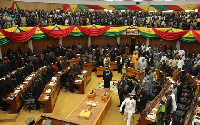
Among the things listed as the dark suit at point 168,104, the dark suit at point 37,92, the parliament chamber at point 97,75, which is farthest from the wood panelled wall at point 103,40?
the dark suit at point 168,104

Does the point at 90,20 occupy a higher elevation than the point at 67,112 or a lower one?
higher

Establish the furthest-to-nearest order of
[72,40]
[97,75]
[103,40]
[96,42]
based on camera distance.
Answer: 1. [103,40]
2. [96,42]
3. [72,40]
4. [97,75]

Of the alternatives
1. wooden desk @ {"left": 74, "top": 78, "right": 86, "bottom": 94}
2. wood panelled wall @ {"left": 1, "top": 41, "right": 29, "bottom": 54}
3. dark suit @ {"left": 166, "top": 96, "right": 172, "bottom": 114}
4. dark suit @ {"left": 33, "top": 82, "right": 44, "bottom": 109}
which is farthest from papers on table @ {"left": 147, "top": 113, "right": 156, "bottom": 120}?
wood panelled wall @ {"left": 1, "top": 41, "right": 29, "bottom": 54}

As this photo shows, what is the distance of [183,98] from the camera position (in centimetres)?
997

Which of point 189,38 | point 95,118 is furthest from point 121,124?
point 189,38

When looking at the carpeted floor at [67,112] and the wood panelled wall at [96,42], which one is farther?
the wood panelled wall at [96,42]

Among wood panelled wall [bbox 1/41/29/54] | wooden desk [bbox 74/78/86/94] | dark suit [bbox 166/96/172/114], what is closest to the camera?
dark suit [bbox 166/96/172/114]

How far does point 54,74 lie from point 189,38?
12.2m

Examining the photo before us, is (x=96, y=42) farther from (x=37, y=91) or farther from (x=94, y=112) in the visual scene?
(x=94, y=112)

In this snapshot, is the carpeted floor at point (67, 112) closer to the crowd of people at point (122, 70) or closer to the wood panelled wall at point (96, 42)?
the crowd of people at point (122, 70)

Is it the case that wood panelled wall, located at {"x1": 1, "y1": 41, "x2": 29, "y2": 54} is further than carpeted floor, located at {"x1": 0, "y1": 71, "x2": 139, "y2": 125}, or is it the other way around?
wood panelled wall, located at {"x1": 1, "y1": 41, "x2": 29, "y2": 54}

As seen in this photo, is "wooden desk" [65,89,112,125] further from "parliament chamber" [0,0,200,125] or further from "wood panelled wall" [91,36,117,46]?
"wood panelled wall" [91,36,117,46]

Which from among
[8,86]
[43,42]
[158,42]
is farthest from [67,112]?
[158,42]

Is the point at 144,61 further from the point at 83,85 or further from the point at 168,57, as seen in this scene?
the point at 83,85
